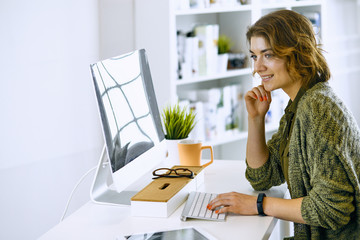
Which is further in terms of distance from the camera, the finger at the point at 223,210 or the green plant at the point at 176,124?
the green plant at the point at 176,124

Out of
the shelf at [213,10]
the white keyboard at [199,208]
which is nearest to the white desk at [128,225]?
the white keyboard at [199,208]

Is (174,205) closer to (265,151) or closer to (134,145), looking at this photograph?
(134,145)

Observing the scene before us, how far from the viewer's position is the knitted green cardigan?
52.5 inches

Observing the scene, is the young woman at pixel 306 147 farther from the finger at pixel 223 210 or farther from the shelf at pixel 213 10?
the shelf at pixel 213 10

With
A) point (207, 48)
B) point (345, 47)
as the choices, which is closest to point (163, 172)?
point (207, 48)

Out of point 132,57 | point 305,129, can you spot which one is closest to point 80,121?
point 132,57

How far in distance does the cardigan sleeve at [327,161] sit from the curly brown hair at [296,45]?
5.5 inches

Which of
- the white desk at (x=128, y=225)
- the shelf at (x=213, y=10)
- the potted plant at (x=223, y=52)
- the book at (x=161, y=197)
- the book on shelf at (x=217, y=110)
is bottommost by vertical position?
the white desk at (x=128, y=225)

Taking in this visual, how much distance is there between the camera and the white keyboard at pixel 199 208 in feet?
4.65

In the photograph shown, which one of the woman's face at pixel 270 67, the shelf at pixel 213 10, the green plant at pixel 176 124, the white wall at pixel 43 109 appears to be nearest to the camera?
the woman's face at pixel 270 67

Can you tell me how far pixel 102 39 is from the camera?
2.80 metres

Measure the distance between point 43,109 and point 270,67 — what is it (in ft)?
4.17

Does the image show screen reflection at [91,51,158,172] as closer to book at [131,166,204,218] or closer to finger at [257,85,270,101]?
book at [131,166,204,218]

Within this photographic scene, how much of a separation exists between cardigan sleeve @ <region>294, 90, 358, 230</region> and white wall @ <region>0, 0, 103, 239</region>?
139cm
